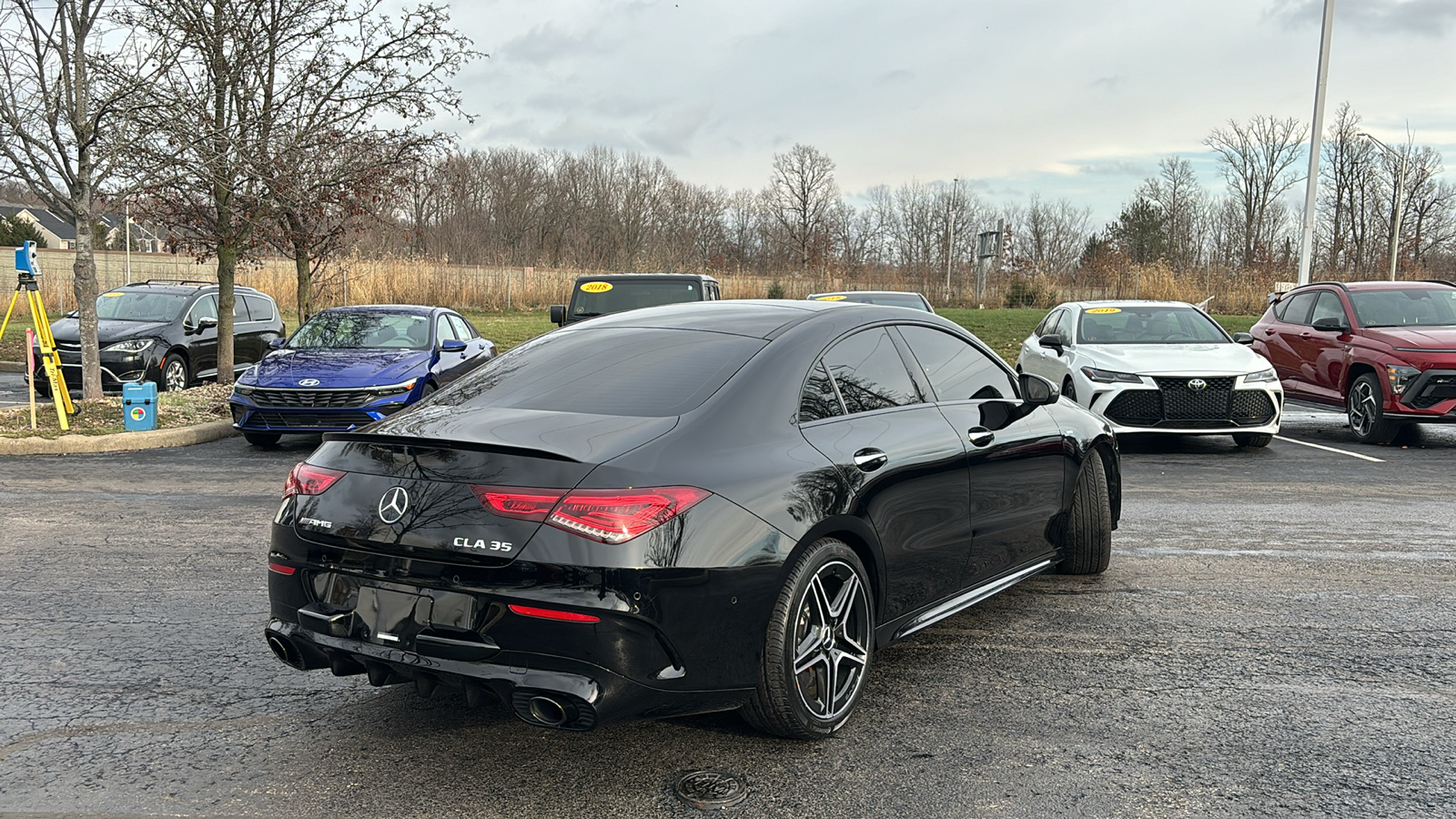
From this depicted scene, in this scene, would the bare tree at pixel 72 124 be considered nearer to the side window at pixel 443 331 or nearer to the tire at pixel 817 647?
the side window at pixel 443 331

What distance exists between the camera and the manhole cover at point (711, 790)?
10.9 ft

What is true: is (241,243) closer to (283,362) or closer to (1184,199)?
(283,362)

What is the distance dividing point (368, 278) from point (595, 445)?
1167 inches

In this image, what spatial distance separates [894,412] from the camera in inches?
174

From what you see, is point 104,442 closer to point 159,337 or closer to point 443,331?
point 443,331

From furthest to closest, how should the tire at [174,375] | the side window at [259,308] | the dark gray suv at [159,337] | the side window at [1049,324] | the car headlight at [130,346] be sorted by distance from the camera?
the side window at [259,308]
the tire at [174,375]
the dark gray suv at [159,337]
the car headlight at [130,346]
the side window at [1049,324]

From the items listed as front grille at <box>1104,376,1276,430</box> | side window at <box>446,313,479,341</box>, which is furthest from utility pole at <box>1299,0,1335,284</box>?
side window at <box>446,313,479,341</box>

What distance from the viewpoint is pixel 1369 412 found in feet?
39.8

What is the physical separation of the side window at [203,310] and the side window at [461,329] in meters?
5.26

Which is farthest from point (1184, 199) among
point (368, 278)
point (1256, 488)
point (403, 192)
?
point (1256, 488)

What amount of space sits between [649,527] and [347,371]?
358 inches

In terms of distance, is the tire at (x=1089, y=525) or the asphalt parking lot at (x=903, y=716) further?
the tire at (x=1089, y=525)

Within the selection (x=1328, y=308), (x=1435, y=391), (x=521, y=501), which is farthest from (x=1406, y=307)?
(x=521, y=501)

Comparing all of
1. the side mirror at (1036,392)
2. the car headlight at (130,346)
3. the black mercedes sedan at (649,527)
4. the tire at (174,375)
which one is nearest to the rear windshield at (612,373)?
the black mercedes sedan at (649,527)
